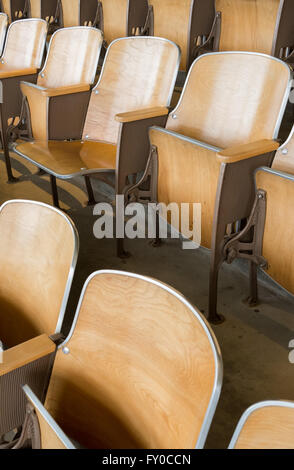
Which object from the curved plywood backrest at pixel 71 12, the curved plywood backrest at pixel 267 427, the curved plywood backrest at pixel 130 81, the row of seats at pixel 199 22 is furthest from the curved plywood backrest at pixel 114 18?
the curved plywood backrest at pixel 267 427

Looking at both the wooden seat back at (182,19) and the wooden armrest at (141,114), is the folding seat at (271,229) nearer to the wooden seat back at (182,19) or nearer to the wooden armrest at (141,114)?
the wooden armrest at (141,114)

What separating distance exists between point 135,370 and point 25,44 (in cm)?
138

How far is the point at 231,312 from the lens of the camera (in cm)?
96

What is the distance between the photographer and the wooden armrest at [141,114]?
103cm

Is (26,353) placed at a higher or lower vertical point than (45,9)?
lower

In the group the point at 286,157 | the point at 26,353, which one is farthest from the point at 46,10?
the point at 26,353

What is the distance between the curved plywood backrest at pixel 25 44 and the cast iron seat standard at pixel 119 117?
1.27ft

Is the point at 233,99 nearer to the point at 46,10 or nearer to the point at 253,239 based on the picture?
the point at 253,239

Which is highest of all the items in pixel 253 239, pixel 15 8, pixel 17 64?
pixel 15 8

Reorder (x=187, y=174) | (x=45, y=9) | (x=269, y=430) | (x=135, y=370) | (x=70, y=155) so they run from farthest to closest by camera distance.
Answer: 1. (x=45, y=9)
2. (x=70, y=155)
3. (x=187, y=174)
4. (x=135, y=370)
5. (x=269, y=430)

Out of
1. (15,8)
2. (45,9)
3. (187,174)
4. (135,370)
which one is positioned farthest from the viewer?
(15,8)

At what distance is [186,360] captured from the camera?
16.8 inches

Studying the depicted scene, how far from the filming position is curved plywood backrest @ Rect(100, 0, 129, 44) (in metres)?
1.69

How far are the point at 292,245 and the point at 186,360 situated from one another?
41 cm
